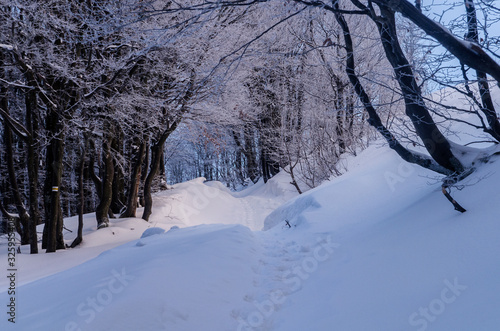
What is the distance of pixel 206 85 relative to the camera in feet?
26.3

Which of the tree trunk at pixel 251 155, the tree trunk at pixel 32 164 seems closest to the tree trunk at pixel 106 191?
the tree trunk at pixel 32 164

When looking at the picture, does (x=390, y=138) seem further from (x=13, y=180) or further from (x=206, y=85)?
(x=13, y=180)

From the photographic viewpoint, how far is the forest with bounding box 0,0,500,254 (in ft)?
10.6

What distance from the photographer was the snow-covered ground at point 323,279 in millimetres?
2006

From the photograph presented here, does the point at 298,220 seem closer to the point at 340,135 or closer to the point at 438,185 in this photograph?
the point at 438,185

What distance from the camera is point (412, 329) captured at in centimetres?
184

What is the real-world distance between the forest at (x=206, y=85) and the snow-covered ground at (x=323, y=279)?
55 cm

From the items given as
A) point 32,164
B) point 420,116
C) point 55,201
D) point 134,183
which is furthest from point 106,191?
point 420,116

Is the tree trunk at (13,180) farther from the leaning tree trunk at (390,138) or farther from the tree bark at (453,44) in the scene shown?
the tree bark at (453,44)

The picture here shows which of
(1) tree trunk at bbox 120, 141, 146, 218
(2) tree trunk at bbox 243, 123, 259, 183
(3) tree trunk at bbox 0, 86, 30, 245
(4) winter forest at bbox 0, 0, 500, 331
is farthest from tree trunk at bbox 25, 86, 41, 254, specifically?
(2) tree trunk at bbox 243, 123, 259, 183

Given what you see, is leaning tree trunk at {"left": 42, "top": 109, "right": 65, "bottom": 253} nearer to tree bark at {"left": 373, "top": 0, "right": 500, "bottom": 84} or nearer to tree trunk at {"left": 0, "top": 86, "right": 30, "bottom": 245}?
tree trunk at {"left": 0, "top": 86, "right": 30, "bottom": 245}

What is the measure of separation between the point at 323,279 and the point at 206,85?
617cm

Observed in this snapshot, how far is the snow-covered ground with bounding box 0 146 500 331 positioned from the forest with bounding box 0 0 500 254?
1.79 ft

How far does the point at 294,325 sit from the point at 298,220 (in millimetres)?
3664
